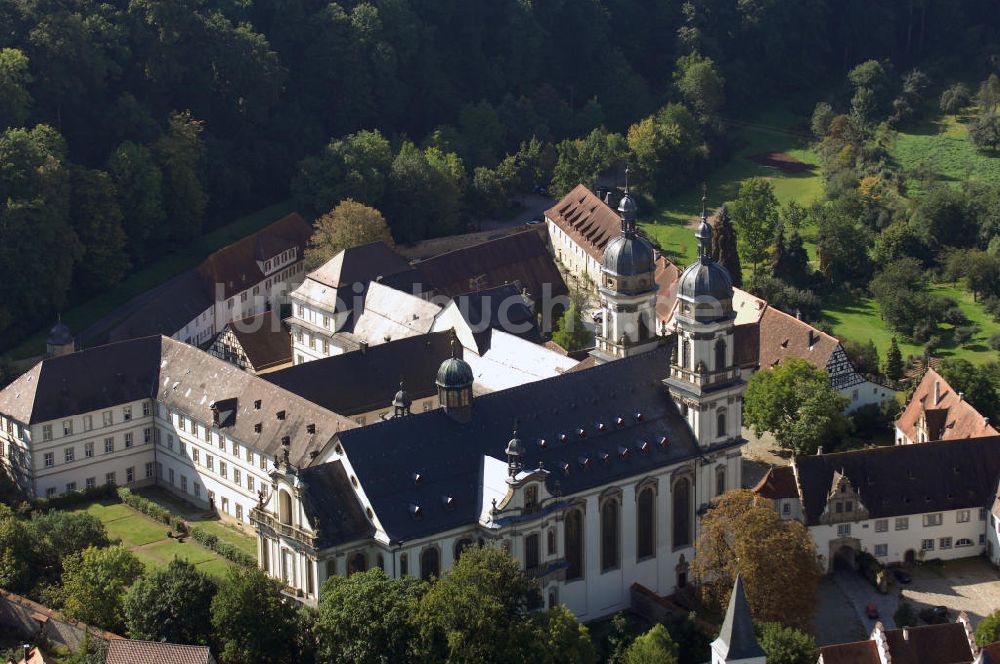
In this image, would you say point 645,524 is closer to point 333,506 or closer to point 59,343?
point 333,506

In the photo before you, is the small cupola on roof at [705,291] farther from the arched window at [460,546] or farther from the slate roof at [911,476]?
the arched window at [460,546]

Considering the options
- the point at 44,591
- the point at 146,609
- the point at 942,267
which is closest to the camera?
the point at 146,609

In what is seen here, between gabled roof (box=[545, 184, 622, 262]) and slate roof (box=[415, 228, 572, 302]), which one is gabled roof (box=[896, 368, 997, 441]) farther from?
gabled roof (box=[545, 184, 622, 262])

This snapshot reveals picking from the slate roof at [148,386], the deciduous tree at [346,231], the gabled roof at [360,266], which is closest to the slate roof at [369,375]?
the slate roof at [148,386]

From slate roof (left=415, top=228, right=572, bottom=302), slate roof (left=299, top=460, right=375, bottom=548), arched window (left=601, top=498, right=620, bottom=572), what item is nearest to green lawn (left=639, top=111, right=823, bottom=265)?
slate roof (left=415, top=228, right=572, bottom=302)

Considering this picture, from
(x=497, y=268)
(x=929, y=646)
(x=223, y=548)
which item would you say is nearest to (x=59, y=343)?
(x=223, y=548)

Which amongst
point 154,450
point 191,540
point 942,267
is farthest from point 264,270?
point 942,267

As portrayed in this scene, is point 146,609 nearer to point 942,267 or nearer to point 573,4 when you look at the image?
point 942,267
